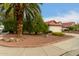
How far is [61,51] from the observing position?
61.2 meters

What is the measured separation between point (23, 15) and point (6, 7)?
26 centimetres

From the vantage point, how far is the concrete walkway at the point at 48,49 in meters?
61.1

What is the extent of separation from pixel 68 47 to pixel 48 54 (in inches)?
11.4

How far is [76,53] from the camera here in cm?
6106

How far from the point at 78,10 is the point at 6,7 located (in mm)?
964

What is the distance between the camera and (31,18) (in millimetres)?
61188

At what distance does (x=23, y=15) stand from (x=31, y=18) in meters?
0.11

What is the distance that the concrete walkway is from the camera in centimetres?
6109

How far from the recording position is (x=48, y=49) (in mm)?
61156

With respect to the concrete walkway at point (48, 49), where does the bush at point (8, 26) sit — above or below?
above

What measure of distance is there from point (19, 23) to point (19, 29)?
0.28 ft

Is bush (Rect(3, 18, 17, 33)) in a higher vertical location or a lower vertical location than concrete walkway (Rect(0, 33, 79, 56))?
higher

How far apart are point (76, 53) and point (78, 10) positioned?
576 mm

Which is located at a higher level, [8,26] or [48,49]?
[8,26]
